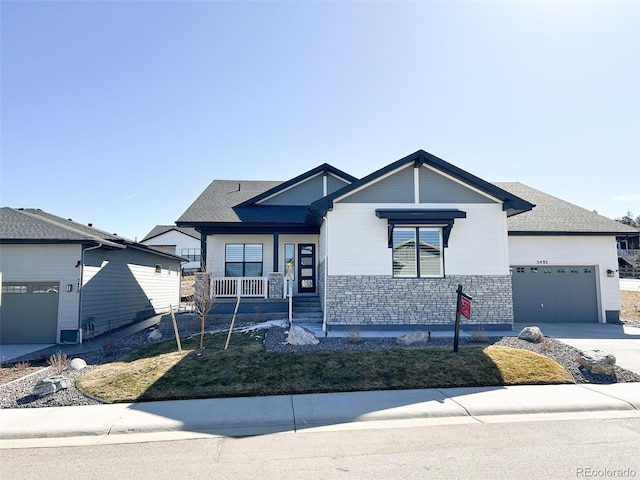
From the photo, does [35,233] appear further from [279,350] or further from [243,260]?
[279,350]

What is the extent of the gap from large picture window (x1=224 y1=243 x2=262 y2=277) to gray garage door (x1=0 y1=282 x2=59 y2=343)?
599 centimetres

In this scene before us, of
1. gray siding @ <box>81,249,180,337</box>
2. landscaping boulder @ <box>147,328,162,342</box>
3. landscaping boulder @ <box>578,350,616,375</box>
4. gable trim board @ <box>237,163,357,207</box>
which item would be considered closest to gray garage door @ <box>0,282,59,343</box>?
gray siding @ <box>81,249,180,337</box>

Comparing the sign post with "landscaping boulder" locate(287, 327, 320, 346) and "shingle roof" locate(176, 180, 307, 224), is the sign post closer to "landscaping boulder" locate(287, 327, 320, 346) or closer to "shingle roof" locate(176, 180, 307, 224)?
"landscaping boulder" locate(287, 327, 320, 346)

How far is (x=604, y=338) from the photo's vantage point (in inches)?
460

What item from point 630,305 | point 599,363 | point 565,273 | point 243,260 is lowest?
point 599,363

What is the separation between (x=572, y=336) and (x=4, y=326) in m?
18.2

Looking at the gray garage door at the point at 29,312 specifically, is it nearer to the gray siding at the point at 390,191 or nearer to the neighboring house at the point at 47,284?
the neighboring house at the point at 47,284

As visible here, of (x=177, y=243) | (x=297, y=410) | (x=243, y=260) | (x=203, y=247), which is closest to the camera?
(x=297, y=410)

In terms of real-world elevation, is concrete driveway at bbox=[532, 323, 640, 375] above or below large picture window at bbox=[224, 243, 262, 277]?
below

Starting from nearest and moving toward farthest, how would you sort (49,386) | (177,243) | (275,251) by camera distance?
(49,386) < (275,251) < (177,243)

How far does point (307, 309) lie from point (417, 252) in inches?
185

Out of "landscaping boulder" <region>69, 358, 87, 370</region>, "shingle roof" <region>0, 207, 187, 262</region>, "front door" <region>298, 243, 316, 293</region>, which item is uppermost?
"shingle roof" <region>0, 207, 187, 262</region>

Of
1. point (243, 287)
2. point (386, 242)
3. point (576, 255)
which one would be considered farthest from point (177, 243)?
point (576, 255)

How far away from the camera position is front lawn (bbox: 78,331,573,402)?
7129mm
